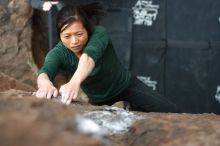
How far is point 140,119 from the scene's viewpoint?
1.74 meters

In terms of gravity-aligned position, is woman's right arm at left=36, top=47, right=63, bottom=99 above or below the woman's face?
below

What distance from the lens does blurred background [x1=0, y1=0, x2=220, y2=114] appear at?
4.09m

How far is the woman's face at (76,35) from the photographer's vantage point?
2680 mm

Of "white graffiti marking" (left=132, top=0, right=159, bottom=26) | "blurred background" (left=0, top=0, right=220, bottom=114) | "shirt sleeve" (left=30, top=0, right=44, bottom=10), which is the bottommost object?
"blurred background" (left=0, top=0, right=220, bottom=114)

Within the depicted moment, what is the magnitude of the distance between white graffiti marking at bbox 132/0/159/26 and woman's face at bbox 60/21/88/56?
59.8 inches

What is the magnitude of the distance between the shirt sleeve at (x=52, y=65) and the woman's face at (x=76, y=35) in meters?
0.09

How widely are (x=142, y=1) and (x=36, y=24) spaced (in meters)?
0.89

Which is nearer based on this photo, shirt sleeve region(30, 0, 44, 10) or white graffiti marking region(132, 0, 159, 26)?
shirt sleeve region(30, 0, 44, 10)

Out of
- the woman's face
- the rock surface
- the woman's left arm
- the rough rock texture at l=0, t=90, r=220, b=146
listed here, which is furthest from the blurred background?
the rough rock texture at l=0, t=90, r=220, b=146

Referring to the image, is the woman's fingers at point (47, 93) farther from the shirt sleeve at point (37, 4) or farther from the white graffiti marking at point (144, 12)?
the white graffiti marking at point (144, 12)

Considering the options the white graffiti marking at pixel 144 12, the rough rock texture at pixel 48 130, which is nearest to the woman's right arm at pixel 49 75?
the rough rock texture at pixel 48 130

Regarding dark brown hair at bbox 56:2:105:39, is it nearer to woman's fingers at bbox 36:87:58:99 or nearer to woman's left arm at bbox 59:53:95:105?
woman's left arm at bbox 59:53:95:105

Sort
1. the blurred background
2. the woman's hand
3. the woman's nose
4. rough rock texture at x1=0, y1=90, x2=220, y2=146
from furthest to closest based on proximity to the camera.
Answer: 1. the blurred background
2. the woman's nose
3. the woman's hand
4. rough rock texture at x1=0, y1=90, x2=220, y2=146

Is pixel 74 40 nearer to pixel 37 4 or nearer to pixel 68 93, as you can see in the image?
pixel 68 93
